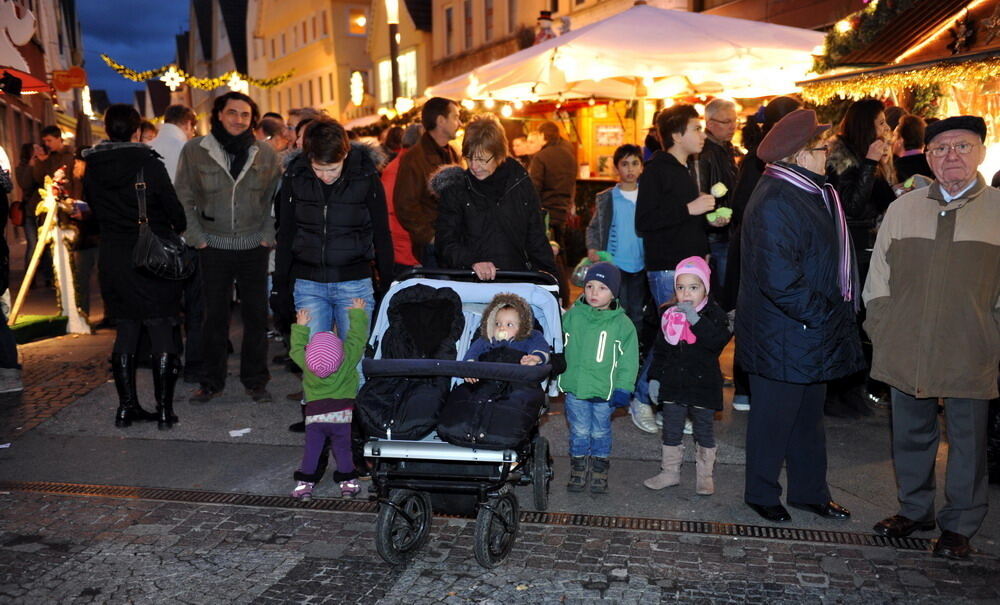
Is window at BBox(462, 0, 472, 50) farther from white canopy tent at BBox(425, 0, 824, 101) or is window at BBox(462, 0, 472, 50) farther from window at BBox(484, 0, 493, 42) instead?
white canopy tent at BBox(425, 0, 824, 101)

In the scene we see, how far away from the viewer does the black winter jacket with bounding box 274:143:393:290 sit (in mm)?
6121

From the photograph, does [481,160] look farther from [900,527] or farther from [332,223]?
[900,527]

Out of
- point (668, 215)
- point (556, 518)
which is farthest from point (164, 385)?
point (668, 215)

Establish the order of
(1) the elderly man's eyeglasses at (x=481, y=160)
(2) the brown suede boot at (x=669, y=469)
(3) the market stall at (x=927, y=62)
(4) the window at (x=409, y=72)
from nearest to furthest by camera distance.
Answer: (2) the brown suede boot at (x=669, y=469)
(1) the elderly man's eyeglasses at (x=481, y=160)
(3) the market stall at (x=927, y=62)
(4) the window at (x=409, y=72)

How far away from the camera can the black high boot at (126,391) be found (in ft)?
22.2

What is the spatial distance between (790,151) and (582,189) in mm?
10799

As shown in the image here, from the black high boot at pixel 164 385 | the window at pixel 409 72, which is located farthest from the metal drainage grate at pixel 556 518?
the window at pixel 409 72

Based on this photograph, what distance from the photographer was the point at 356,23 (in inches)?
1727

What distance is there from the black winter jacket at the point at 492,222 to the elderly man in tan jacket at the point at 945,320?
210 cm

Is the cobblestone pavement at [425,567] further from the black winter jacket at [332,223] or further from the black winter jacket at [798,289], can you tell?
the black winter jacket at [332,223]

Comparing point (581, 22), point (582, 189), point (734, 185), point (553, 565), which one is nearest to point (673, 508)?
point (553, 565)

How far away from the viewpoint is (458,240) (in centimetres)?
593

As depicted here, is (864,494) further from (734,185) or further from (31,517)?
(31,517)

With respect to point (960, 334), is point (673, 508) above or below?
below
